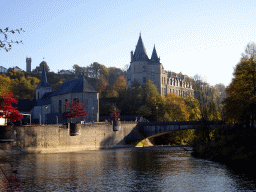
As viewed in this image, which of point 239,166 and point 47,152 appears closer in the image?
point 239,166

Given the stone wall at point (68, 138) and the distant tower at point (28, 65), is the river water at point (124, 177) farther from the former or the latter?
the distant tower at point (28, 65)

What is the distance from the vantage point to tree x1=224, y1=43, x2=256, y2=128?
44875 millimetres

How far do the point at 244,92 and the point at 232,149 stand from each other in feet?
26.1

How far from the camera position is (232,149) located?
43.3m

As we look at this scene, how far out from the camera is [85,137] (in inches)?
2785

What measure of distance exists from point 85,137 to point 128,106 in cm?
3553

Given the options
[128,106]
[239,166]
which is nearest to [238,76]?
[239,166]

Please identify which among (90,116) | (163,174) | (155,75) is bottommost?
(163,174)

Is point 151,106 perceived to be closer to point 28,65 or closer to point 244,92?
point 244,92

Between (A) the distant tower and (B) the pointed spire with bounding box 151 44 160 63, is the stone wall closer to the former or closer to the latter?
(B) the pointed spire with bounding box 151 44 160 63

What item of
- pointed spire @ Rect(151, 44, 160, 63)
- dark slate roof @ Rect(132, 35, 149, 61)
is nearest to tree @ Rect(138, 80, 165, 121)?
dark slate roof @ Rect(132, 35, 149, 61)

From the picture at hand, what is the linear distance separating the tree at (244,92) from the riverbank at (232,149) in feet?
7.14

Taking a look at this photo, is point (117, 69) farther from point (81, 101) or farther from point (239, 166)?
point (239, 166)

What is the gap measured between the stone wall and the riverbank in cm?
2366
